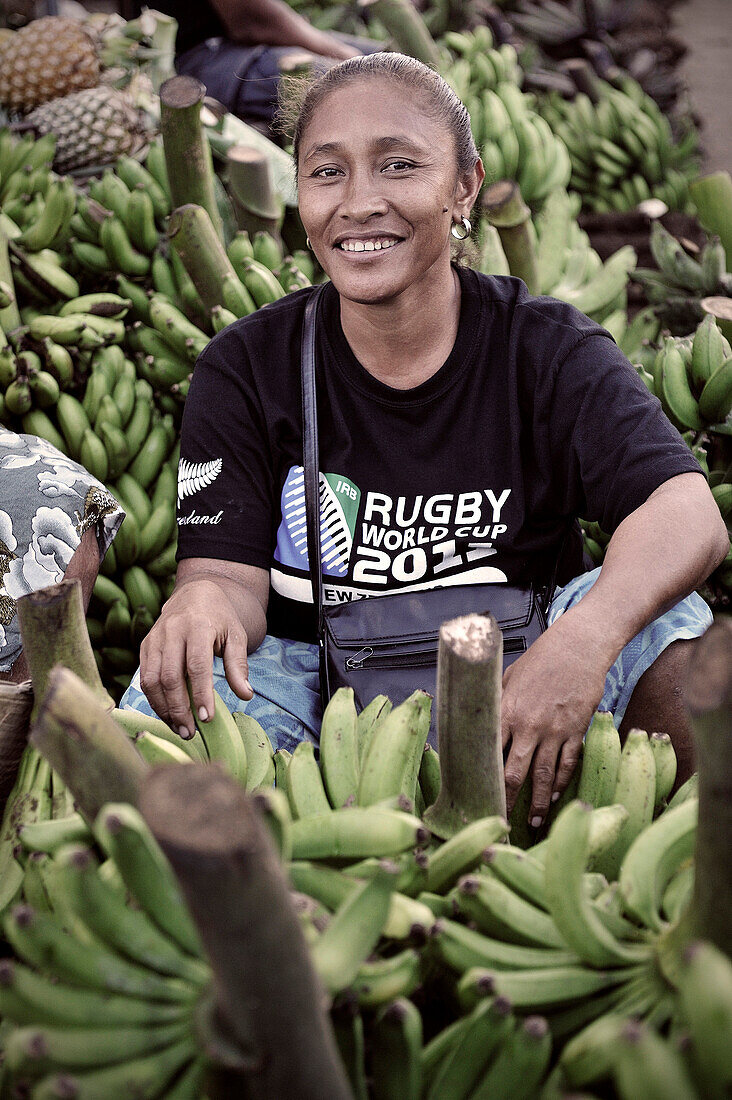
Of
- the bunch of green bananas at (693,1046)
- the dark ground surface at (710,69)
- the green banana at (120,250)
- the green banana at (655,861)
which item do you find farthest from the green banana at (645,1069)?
the dark ground surface at (710,69)

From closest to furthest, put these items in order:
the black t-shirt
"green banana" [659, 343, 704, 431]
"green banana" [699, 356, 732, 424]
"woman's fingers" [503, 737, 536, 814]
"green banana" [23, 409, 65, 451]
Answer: "woman's fingers" [503, 737, 536, 814]
the black t-shirt
"green banana" [699, 356, 732, 424]
"green banana" [659, 343, 704, 431]
"green banana" [23, 409, 65, 451]

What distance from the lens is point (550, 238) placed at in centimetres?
368

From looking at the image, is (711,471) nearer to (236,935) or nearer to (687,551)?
(687,551)

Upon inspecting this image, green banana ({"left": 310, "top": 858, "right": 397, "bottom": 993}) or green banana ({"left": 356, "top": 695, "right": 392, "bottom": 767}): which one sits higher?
green banana ({"left": 310, "top": 858, "right": 397, "bottom": 993})

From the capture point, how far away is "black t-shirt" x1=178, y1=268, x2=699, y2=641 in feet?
5.95

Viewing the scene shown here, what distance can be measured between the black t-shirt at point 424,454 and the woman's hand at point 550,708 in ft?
1.43

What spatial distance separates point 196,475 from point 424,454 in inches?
18.0

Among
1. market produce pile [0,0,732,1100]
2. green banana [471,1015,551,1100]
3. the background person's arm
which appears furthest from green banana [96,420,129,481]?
the background person's arm

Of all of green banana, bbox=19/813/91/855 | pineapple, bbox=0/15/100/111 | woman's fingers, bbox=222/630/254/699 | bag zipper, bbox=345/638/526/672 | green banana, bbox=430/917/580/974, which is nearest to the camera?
green banana, bbox=430/917/580/974

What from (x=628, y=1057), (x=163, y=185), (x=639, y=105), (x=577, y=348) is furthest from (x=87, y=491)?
(x=639, y=105)

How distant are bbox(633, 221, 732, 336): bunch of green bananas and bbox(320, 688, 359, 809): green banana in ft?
7.25

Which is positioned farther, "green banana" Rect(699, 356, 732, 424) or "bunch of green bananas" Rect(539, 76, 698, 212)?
"bunch of green bananas" Rect(539, 76, 698, 212)

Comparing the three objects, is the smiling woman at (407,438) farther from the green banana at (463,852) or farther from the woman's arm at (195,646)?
the green banana at (463,852)

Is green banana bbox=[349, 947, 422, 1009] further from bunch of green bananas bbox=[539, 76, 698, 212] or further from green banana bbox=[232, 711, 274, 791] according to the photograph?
bunch of green bananas bbox=[539, 76, 698, 212]
